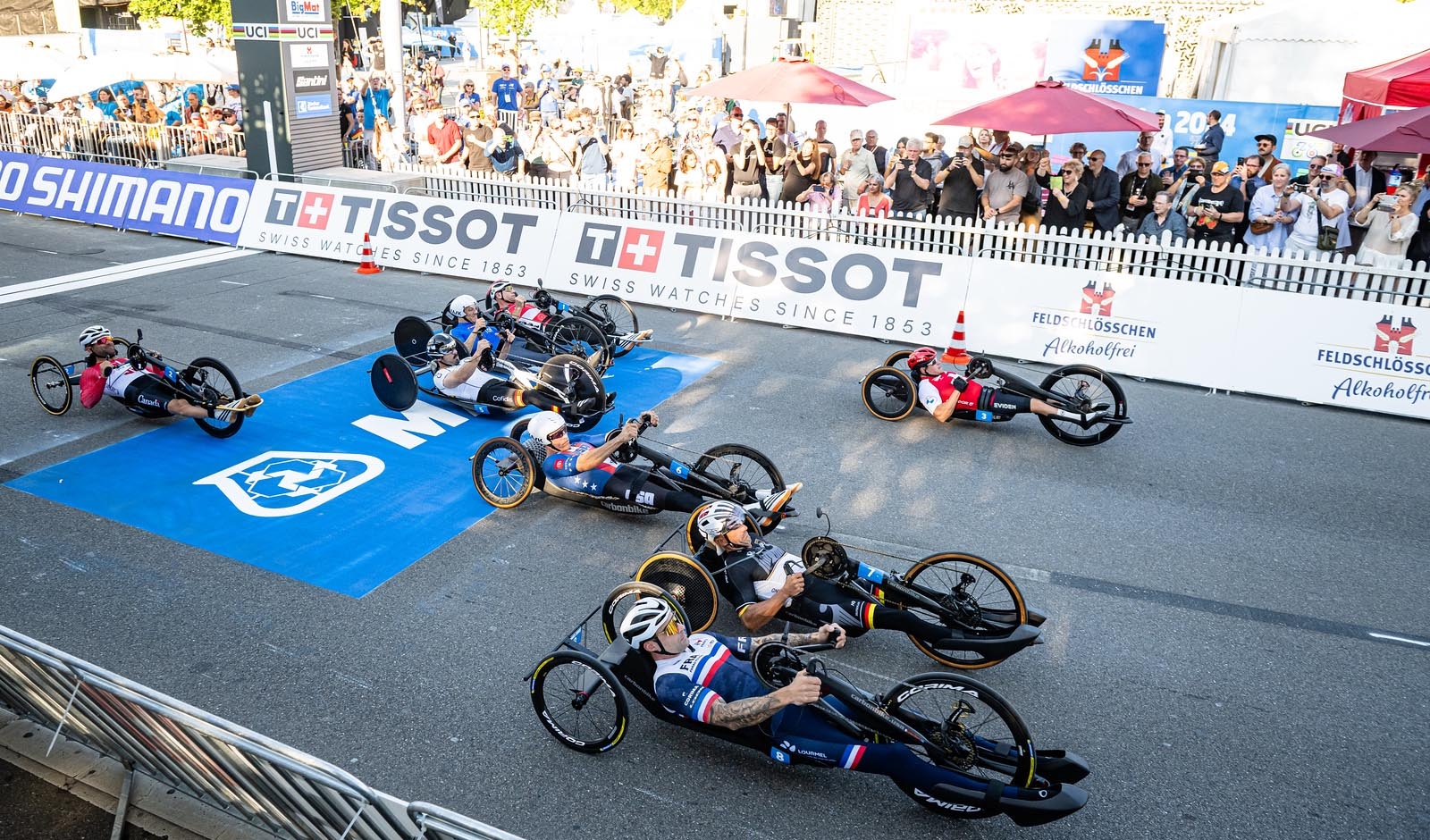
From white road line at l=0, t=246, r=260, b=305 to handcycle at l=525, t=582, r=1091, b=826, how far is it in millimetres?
12387

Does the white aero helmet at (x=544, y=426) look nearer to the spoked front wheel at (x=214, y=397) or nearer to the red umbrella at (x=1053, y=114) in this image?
the spoked front wheel at (x=214, y=397)

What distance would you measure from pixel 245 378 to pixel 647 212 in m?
6.85

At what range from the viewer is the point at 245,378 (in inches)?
445

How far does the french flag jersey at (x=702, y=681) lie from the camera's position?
5406 millimetres

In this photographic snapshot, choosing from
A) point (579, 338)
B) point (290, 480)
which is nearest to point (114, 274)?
point (579, 338)

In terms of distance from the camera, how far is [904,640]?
6859 millimetres

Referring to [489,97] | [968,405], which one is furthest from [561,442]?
[489,97]

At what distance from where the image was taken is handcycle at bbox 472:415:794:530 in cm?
805

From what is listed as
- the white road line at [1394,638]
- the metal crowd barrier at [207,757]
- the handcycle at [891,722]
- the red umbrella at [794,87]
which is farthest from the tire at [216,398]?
the white road line at [1394,638]

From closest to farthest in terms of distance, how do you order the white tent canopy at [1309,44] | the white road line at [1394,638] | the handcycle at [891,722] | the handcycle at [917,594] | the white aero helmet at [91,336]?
1. the handcycle at [891,722]
2. the handcycle at [917,594]
3. the white road line at [1394,638]
4. the white aero helmet at [91,336]
5. the white tent canopy at [1309,44]

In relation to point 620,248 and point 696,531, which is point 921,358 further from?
point 620,248

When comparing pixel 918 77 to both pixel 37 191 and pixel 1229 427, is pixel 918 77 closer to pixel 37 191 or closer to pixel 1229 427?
pixel 1229 427

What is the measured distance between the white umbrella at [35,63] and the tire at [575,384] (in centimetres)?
2358

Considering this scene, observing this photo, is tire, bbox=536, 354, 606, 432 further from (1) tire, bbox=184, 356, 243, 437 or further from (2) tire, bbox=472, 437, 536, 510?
(1) tire, bbox=184, 356, 243, 437
